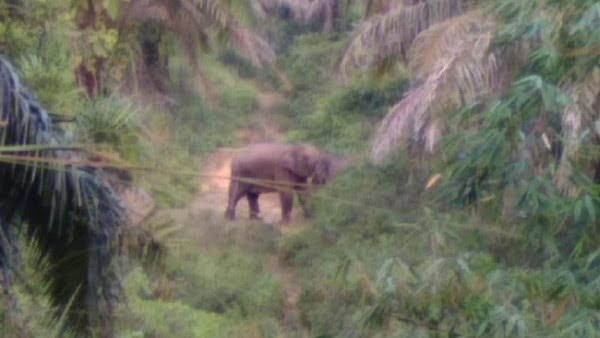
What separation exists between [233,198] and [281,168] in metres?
0.92

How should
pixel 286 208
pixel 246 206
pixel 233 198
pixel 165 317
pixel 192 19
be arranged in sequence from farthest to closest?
pixel 246 206 < pixel 233 198 < pixel 286 208 < pixel 192 19 < pixel 165 317

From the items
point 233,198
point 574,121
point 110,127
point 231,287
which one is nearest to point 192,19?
point 233,198

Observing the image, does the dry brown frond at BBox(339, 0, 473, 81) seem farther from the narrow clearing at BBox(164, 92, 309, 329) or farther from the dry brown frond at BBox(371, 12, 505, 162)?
the narrow clearing at BBox(164, 92, 309, 329)

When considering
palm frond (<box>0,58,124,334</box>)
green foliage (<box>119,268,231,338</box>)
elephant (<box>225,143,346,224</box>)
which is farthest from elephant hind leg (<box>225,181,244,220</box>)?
palm frond (<box>0,58,124,334</box>)

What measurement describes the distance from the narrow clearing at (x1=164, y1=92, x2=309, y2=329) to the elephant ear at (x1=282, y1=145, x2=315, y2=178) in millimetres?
641

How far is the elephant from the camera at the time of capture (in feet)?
67.9

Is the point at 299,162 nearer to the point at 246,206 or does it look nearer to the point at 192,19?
the point at 246,206

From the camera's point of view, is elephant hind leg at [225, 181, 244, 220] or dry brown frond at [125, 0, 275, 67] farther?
elephant hind leg at [225, 181, 244, 220]

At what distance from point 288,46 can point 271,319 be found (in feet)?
47.9

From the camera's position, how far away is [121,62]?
19.1m

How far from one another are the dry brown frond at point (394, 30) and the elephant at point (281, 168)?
154 inches

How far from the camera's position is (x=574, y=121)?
308 inches

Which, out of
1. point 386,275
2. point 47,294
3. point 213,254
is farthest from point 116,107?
point 213,254

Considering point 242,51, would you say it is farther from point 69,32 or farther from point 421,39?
point 69,32
